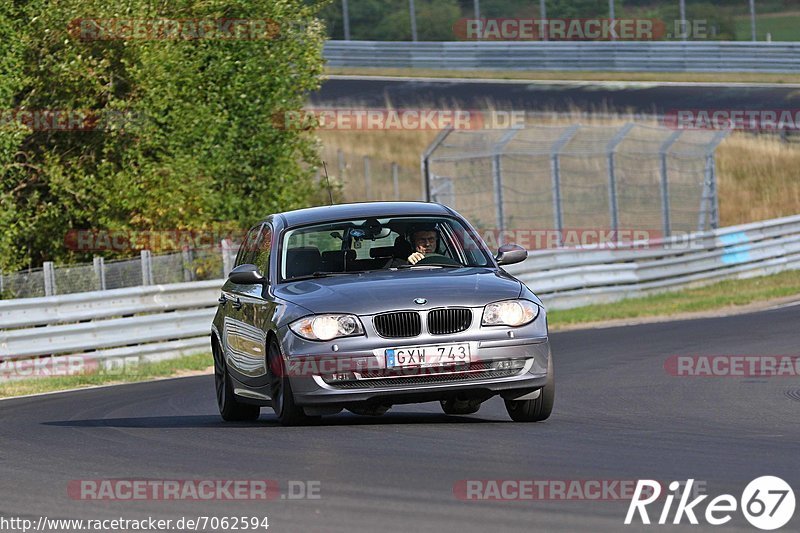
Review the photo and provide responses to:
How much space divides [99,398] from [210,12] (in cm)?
1298

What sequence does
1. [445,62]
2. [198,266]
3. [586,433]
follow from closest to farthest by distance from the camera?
[586,433], [198,266], [445,62]

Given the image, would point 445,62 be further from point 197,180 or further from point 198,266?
point 198,266

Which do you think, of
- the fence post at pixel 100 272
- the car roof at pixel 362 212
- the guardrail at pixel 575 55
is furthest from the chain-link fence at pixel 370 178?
the car roof at pixel 362 212

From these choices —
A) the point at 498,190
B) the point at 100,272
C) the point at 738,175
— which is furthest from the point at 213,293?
the point at 738,175

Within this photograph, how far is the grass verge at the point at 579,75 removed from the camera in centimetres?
4516

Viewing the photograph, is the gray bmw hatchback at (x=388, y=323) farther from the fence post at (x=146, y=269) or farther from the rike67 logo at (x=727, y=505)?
the fence post at (x=146, y=269)

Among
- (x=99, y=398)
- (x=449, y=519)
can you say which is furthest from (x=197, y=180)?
(x=449, y=519)

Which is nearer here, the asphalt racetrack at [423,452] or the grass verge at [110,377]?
the asphalt racetrack at [423,452]

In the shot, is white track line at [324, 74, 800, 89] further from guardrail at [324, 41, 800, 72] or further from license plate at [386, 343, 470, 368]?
license plate at [386, 343, 470, 368]

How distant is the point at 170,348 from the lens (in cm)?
2180

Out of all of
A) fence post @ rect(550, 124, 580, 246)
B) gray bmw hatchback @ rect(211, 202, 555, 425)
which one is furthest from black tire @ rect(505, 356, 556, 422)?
fence post @ rect(550, 124, 580, 246)

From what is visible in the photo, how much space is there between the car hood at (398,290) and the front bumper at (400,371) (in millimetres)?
180

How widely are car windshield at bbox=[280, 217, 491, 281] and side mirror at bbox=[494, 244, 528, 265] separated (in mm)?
103

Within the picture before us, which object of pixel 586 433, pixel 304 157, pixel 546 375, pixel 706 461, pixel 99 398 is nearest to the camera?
pixel 706 461
